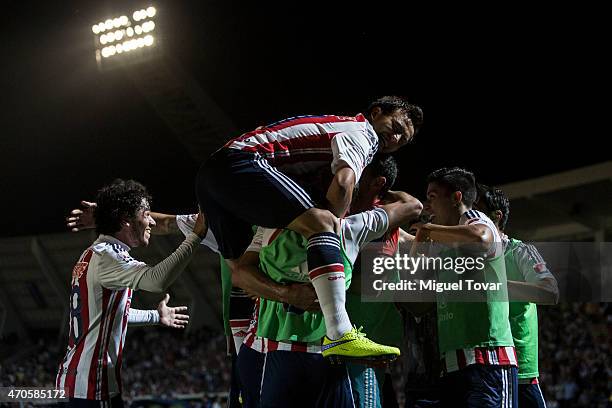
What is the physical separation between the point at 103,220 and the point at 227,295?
43.8 inches

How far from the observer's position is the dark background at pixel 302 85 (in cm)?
1905

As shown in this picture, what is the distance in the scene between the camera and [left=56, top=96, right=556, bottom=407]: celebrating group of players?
Answer: 124 inches

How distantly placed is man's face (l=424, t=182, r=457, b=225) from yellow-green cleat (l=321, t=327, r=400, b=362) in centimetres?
173

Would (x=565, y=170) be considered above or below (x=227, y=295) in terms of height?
above

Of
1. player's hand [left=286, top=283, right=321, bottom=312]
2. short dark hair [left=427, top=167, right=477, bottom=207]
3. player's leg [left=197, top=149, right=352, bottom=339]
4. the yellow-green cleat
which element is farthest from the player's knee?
short dark hair [left=427, top=167, right=477, bottom=207]

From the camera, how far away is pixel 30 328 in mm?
29641

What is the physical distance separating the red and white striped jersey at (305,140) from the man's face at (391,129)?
19 cm

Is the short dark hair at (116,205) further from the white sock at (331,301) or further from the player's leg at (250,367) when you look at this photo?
the white sock at (331,301)

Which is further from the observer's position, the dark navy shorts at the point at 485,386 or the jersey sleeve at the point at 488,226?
the jersey sleeve at the point at 488,226

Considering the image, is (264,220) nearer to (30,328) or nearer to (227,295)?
(227,295)

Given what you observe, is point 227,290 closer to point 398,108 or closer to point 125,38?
point 398,108

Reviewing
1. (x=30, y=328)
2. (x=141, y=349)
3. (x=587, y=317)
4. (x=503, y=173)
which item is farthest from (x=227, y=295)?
(x=30, y=328)

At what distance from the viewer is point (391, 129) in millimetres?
4211

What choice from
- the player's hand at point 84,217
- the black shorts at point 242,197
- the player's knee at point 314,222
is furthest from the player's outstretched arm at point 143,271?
the player's knee at point 314,222
